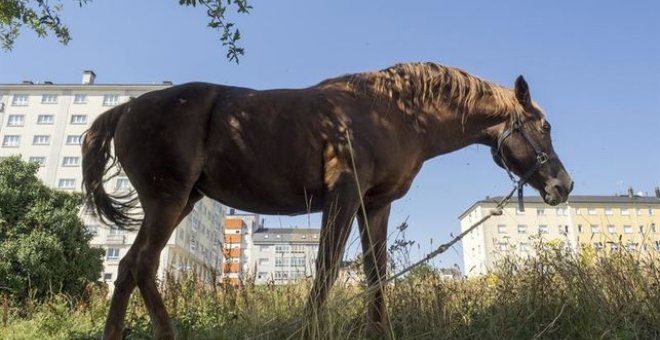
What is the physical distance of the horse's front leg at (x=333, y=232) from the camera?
9.34 ft

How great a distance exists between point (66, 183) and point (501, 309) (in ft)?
245

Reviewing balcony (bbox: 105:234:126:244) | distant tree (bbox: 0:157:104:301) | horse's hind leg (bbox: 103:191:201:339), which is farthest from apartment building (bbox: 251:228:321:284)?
balcony (bbox: 105:234:126:244)

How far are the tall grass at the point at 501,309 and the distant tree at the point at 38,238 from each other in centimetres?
1761

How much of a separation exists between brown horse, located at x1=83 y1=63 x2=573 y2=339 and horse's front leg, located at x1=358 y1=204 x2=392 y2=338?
0.03ft

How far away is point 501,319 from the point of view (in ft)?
12.0

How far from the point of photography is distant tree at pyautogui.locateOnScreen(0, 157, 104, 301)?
2047 cm

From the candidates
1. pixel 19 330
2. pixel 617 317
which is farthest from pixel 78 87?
pixel 617 317

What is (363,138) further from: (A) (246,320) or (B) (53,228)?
(B) (53,228)

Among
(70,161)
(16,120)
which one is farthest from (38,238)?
(16,120)

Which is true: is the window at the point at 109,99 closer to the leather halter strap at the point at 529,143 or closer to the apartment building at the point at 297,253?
the apartment building at the point at 297,253

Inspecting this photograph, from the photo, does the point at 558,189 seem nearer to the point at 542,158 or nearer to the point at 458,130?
the point at 542,158

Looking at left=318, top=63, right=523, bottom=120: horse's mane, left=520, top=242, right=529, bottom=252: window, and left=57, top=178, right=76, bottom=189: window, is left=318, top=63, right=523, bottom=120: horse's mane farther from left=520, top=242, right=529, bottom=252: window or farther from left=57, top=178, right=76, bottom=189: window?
left=57, top=178, right=76, bottom=189: window

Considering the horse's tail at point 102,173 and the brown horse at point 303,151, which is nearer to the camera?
the brown horse at point 303,151

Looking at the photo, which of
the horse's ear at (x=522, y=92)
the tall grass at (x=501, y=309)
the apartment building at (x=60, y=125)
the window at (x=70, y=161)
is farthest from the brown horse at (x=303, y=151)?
the window at (x=70, y=161)
